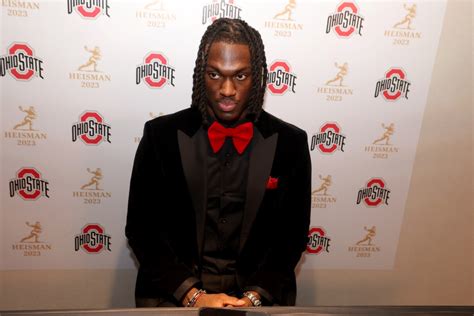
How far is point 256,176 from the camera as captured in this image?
1447 mm

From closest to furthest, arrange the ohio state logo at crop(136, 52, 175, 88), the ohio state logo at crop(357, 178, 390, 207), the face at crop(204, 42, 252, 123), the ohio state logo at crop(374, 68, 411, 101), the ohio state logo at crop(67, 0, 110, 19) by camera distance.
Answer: the face at crop(204, 42, 252, 123)
the ohio state logo at crop(67, 0, 110, 19)
the ohio state logo at crop(136, 52, 175, 88)
the ohio state logo at crop(374, 68, 411, 101)
the ohio state logo at crop(357, 178, 390, 207)

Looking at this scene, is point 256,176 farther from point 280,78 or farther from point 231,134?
point 280,78

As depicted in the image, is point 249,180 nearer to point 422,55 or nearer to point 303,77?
point 303,77

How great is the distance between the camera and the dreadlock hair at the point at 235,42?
1349 mm

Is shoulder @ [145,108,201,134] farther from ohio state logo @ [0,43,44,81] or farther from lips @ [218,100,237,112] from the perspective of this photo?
ohio state logo @ [0,43,44,81]

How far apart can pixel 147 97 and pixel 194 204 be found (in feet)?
2.25

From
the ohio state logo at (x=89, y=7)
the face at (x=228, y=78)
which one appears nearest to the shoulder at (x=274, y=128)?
the face at (x=228, y=78)

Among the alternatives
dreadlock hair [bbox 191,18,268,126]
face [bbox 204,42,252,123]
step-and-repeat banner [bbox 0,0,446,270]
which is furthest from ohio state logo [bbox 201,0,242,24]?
face [bbox 204,42,252,123]

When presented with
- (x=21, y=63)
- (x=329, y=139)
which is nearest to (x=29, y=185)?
(x=21, y=63)

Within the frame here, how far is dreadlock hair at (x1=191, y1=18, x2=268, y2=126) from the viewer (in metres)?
1.35

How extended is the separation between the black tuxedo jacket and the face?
144 mm

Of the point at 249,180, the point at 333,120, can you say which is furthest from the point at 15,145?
the point at 333,120

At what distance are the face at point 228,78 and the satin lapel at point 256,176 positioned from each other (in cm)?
16

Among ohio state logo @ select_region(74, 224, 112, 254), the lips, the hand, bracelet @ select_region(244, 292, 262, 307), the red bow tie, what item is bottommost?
ohio state logo @ select_region(74, 224, 112, 254)
